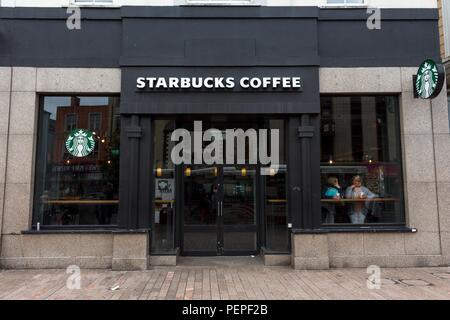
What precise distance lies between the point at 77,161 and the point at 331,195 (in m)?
5.47

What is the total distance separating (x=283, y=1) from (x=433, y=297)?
6263mm

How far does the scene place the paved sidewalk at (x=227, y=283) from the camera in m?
5.57

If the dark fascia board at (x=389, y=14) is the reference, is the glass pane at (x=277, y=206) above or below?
below

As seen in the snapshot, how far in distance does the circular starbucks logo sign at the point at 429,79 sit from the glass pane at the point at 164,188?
517cm

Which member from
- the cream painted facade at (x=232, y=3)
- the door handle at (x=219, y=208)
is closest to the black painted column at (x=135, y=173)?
the door handle at (x=219, y=208)

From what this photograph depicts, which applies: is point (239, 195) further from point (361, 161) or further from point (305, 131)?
point (361, 161)

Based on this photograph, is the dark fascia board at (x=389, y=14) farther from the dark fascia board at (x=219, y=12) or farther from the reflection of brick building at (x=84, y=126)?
the reflection of brick building at (x=84, y=126)

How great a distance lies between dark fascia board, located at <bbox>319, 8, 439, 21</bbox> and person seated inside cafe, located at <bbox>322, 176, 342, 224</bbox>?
3.47m

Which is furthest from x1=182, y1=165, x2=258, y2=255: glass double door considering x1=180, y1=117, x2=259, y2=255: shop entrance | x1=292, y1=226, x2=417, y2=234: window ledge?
x1=292, y1=226, x2=417, y2=234: window ledge

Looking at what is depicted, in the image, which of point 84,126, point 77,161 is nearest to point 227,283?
point 77,161

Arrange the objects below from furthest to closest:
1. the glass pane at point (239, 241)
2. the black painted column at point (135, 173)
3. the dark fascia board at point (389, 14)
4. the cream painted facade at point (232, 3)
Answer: the glass pane at point (239, 241), the dark fascia board at point (389, 14), the cream painted facade at point (232, 3), the black painted column at point (135, 173)

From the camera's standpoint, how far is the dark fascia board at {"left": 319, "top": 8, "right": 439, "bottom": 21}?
777 cm

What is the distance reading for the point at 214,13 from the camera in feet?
25.2
